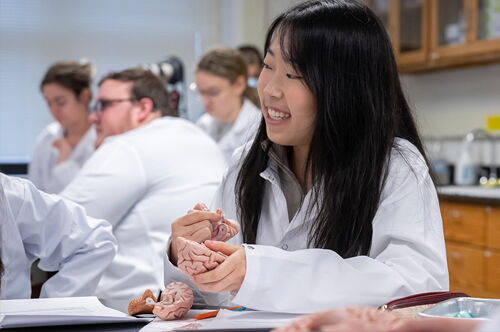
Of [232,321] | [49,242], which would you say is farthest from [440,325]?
[49,242]

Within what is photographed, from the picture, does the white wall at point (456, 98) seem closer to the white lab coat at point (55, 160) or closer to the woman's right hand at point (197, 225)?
the white lab coat at point (55, 160)

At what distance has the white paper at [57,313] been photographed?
1.14m

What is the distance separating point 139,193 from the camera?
233cm

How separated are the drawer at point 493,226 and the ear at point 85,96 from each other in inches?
87.3

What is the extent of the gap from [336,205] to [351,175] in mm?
71

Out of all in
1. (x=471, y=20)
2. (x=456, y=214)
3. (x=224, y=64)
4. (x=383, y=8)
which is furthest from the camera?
(x=383, y=8)

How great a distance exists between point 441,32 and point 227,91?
1396mm

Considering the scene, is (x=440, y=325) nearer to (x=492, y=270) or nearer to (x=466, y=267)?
(x=492, y=270)

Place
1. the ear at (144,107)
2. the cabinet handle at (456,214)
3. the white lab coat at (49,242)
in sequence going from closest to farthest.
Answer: the white lab coat at (49,242) < the ear at (144,107) < the cabinet handle at (456,214)

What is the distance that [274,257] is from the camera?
1209mm

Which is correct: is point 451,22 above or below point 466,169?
above

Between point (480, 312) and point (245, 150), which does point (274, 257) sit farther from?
point (245, 150)

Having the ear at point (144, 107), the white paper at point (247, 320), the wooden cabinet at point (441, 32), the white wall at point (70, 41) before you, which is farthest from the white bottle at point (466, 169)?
the white paper at point (247, 320)

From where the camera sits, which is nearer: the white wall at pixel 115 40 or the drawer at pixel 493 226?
the drawer at pixel 493 226
